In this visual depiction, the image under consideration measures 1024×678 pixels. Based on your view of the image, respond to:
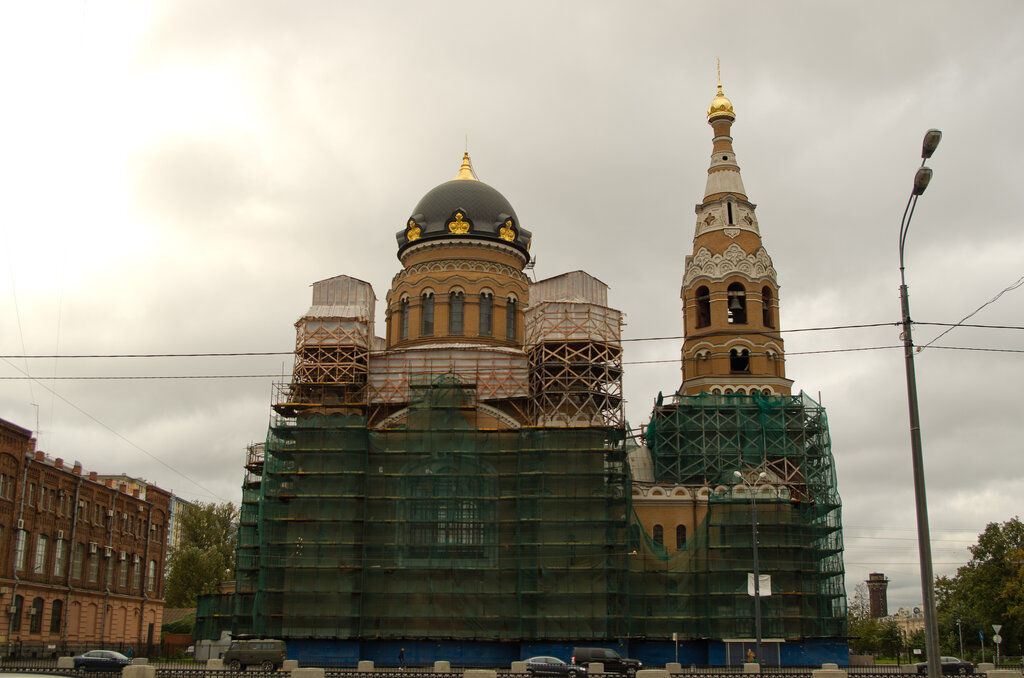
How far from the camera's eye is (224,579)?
68.7 m

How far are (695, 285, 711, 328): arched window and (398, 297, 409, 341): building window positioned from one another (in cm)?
1508

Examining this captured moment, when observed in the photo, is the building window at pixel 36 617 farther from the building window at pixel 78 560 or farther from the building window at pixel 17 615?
the building window at pixel 78 560

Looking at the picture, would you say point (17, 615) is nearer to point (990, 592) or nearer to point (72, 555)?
point (72, 555)

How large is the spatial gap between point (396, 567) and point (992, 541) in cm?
3845

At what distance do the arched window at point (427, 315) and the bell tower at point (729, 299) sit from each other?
513 inches

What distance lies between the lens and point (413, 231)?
173ft

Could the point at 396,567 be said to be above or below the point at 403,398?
below

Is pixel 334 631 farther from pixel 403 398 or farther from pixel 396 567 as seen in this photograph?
pixel 403 398

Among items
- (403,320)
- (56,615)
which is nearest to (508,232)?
(403,320)

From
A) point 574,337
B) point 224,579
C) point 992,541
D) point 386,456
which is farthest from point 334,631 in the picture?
point 992,541

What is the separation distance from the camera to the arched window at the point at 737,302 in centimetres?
4909

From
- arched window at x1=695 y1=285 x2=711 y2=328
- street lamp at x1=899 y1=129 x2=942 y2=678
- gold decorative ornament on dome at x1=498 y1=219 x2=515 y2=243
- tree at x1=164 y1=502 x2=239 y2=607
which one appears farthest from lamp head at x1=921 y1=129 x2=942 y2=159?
tree at x1=164 y1=502 x2=239 y2=607

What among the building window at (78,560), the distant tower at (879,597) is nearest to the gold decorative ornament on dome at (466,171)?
the building window at (78,560)

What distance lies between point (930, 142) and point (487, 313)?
3532 cm
